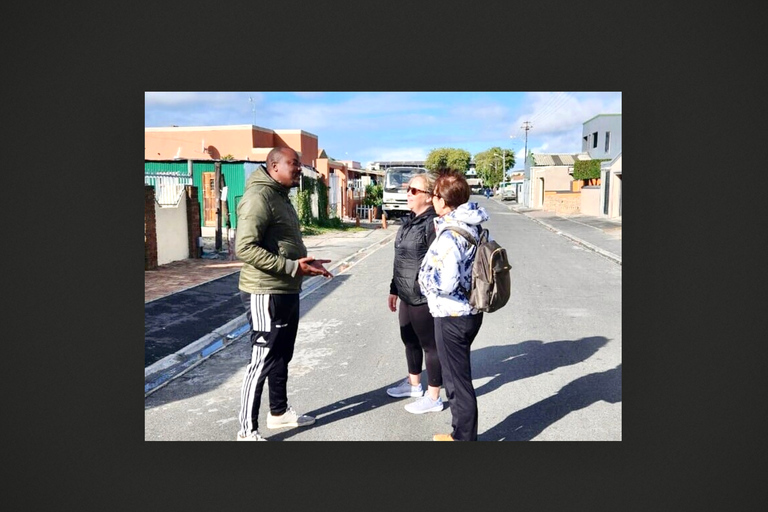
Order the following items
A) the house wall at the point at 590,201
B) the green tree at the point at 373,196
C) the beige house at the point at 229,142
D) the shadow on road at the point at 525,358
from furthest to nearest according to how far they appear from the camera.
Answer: the house wall at the point at 590,201 → the green tree at the point at 373,196 → the beige house at the point at 229,142 → the shadow on road at the point at 525,358

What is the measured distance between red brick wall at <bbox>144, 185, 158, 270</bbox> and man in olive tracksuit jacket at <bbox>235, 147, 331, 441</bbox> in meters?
7.17

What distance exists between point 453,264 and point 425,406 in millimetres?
1420

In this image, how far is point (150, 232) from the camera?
34.6 ft

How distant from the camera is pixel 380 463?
369 cm

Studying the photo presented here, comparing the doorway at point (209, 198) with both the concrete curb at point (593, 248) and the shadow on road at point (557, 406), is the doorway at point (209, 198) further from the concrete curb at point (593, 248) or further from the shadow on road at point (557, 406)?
the shadow on road at point (557, 406)

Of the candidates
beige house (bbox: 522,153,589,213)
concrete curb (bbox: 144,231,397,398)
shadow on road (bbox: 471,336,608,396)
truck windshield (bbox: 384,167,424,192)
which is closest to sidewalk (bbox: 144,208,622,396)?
concrete curb (bbox: 144,231,397,398)

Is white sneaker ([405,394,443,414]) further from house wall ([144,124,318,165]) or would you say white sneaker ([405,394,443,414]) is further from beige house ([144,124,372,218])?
house wall ([144,124,318,165])

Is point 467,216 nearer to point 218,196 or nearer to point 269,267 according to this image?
point 269,267

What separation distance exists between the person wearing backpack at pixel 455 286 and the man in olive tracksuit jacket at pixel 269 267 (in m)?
0.69

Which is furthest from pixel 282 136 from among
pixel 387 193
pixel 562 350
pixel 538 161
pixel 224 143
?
pixel 538 161

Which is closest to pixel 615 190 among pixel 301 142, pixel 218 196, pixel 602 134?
pixel 602 134

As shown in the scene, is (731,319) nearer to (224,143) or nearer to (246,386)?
(246,386)

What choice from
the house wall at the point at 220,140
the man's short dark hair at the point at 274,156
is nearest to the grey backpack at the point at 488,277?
the man's short dark hair at the point at 274,156

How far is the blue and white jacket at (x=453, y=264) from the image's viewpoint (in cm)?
339
